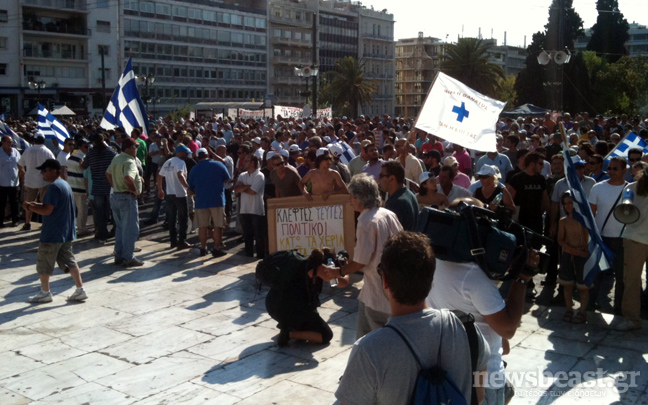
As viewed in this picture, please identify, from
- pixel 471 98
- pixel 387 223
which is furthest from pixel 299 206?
pixel 387 223

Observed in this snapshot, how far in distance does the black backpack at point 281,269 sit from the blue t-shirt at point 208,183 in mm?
4467

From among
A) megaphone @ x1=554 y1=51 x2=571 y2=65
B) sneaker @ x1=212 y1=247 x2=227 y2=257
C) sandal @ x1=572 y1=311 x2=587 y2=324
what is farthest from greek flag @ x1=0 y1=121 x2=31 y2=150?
megaphone @ x1=554 y1=51 x2=571 y2=65

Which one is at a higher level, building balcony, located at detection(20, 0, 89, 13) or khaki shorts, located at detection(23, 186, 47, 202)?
building balcony, located at detection(20, 0, 89, 13)

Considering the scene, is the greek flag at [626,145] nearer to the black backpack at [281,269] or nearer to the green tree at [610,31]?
the black backpack at [281,269]

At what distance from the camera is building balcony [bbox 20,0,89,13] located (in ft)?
222

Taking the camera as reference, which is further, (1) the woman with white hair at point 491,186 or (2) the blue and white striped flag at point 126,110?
(2) the blue and white striped flag at point 126,110

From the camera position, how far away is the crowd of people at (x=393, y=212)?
286cm

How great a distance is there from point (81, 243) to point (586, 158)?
854 centimetres

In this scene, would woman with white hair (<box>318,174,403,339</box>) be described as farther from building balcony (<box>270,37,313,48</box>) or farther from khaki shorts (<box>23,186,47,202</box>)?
building balcony (<box>270,37,313,48</box>)

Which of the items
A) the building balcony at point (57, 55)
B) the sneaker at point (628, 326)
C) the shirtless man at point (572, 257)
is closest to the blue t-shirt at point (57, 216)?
the shirtless man at point (572, 257)

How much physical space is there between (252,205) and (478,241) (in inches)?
309

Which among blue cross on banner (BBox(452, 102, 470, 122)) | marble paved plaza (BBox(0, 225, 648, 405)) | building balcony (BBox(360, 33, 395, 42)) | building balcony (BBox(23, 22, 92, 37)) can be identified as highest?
building balcony (BBox(360, 33, 395, 42))

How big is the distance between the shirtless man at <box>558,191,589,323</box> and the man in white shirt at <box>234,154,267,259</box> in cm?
477

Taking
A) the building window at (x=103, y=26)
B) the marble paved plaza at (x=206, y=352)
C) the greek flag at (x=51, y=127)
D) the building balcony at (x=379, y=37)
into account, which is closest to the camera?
the marble paved plaza at (x=206, y=352)
